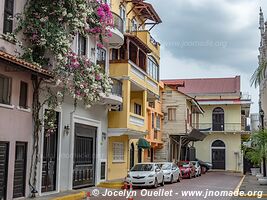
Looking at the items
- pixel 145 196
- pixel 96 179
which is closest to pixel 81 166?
pixel 96 179

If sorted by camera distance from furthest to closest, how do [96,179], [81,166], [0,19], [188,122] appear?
[188,122], [96,179], [81,166], [0,19]

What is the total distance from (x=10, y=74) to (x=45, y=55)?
7.01 ft

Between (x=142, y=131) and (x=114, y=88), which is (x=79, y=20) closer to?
(x=114, y=88)

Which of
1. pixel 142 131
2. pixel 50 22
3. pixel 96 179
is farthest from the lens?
pixel 142 131

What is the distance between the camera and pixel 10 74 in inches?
633

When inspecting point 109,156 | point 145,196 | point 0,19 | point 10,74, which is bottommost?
point 145,196

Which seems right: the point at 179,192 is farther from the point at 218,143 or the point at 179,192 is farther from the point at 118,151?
the point at 218,143

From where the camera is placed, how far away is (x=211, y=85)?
204 feet

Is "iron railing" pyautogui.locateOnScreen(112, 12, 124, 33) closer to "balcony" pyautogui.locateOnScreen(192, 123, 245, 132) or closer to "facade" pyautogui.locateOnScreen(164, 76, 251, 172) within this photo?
"balcony" pyautogui.locateOnScreen(192, 123, 245, 132)

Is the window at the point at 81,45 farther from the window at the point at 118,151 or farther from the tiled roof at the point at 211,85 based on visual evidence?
the tiled roof at the point at 211,85

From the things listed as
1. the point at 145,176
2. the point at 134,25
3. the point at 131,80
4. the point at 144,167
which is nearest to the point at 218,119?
the point at 134,25

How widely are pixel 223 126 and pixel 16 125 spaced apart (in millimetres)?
44420

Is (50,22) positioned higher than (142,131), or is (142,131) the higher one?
(50,22)

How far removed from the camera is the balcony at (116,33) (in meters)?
24.1
